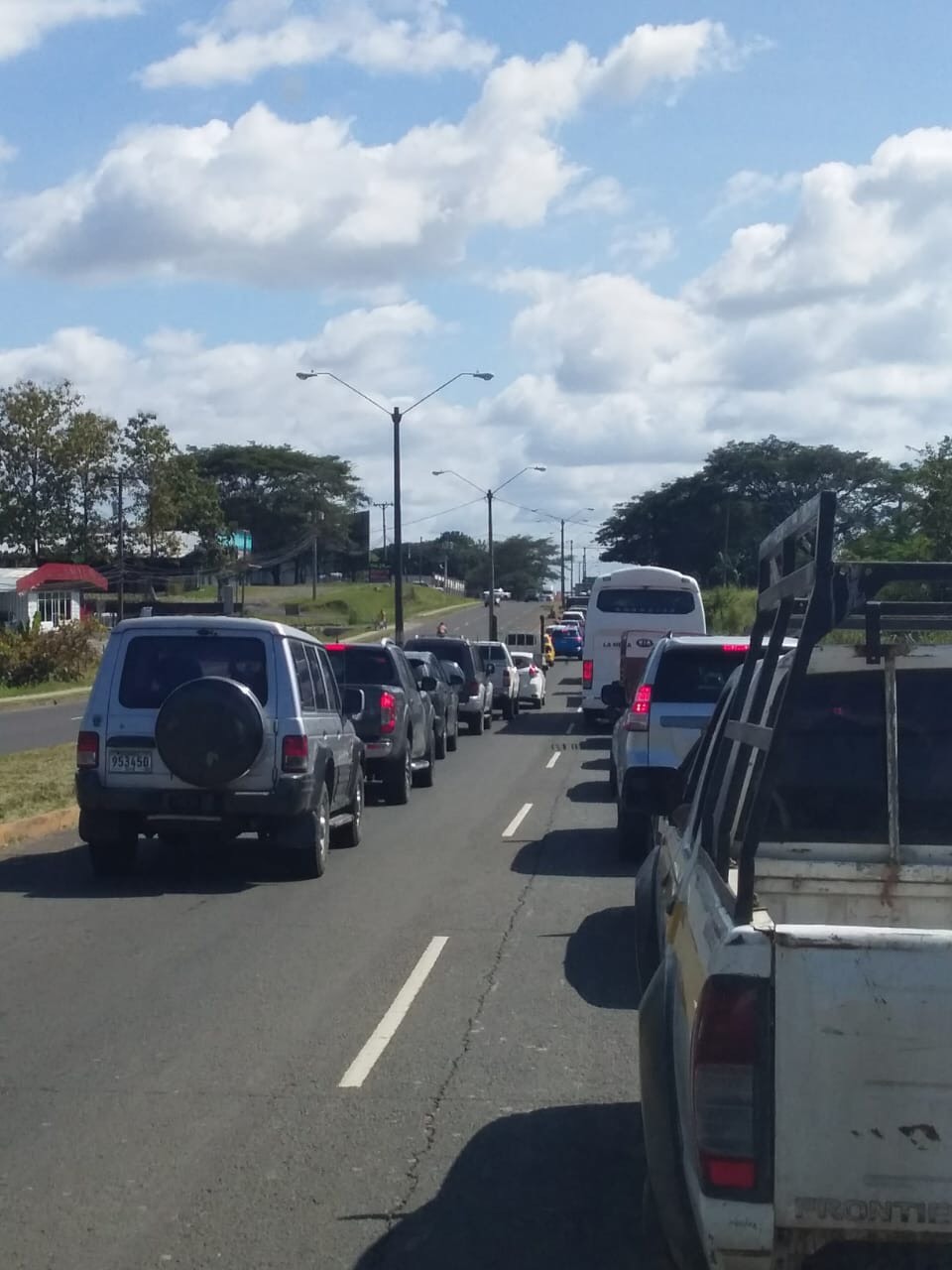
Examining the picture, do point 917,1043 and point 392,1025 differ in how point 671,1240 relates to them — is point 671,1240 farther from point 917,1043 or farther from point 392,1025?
point 392,1025

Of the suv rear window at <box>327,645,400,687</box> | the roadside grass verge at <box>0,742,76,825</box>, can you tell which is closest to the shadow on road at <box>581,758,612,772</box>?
the suv rear window at <box>327,645,400,687</box>

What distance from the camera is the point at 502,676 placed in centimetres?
3659

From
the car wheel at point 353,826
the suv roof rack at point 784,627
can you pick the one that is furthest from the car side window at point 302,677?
the suv roof rack at point 784,627

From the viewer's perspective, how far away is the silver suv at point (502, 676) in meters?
36.5

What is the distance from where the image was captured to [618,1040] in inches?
296

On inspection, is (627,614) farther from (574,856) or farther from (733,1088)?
(733,1088)

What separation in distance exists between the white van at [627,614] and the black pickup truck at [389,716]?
36.6ft

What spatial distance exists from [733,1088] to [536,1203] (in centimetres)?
220

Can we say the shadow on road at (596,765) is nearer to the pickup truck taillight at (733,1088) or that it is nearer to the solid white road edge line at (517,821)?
the solid white road edge line at (517,821)

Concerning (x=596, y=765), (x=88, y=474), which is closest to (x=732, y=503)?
(x=88, y=474)

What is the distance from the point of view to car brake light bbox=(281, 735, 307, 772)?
12.0m

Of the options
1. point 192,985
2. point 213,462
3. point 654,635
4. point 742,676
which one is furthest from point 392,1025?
point 213,462

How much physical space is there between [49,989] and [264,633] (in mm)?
4158

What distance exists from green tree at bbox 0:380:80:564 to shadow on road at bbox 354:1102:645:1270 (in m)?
75.1
